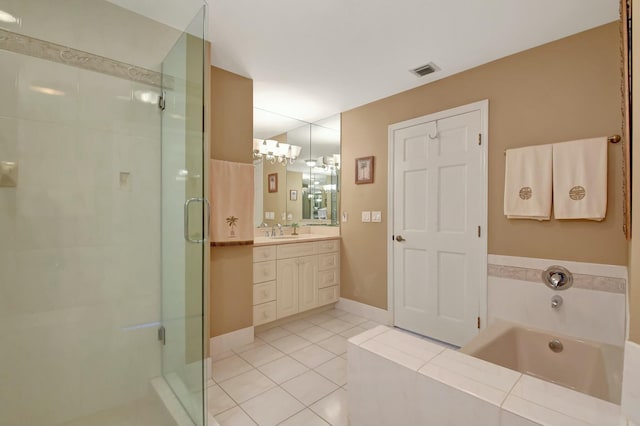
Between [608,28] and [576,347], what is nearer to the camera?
[576,347]

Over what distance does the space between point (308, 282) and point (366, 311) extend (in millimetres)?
737

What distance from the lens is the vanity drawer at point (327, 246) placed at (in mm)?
3309

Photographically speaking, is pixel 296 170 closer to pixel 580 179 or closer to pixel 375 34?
pixel 375 34

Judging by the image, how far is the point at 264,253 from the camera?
2791 mm

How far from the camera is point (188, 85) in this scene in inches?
70.2

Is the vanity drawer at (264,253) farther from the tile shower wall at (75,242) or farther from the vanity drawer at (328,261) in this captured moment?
the tile shower wall at (75,242)

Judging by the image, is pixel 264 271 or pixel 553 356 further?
pixel 264 271

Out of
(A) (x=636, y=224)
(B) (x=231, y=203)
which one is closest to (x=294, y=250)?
(B) (x=231, y=203)

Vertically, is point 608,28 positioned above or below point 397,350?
above

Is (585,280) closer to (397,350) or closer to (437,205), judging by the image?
(437,205)

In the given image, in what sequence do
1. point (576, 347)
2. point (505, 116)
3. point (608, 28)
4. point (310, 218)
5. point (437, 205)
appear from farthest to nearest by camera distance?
point (310, 218)
point (437, 205)
point (505, 116)
point (608, 28)
point (576, 347)

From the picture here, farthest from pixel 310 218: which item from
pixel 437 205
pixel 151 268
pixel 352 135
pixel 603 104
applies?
pixel 603 104

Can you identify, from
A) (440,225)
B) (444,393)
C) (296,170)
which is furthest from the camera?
(296,170)

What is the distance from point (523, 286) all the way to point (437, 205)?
3.02 ft
